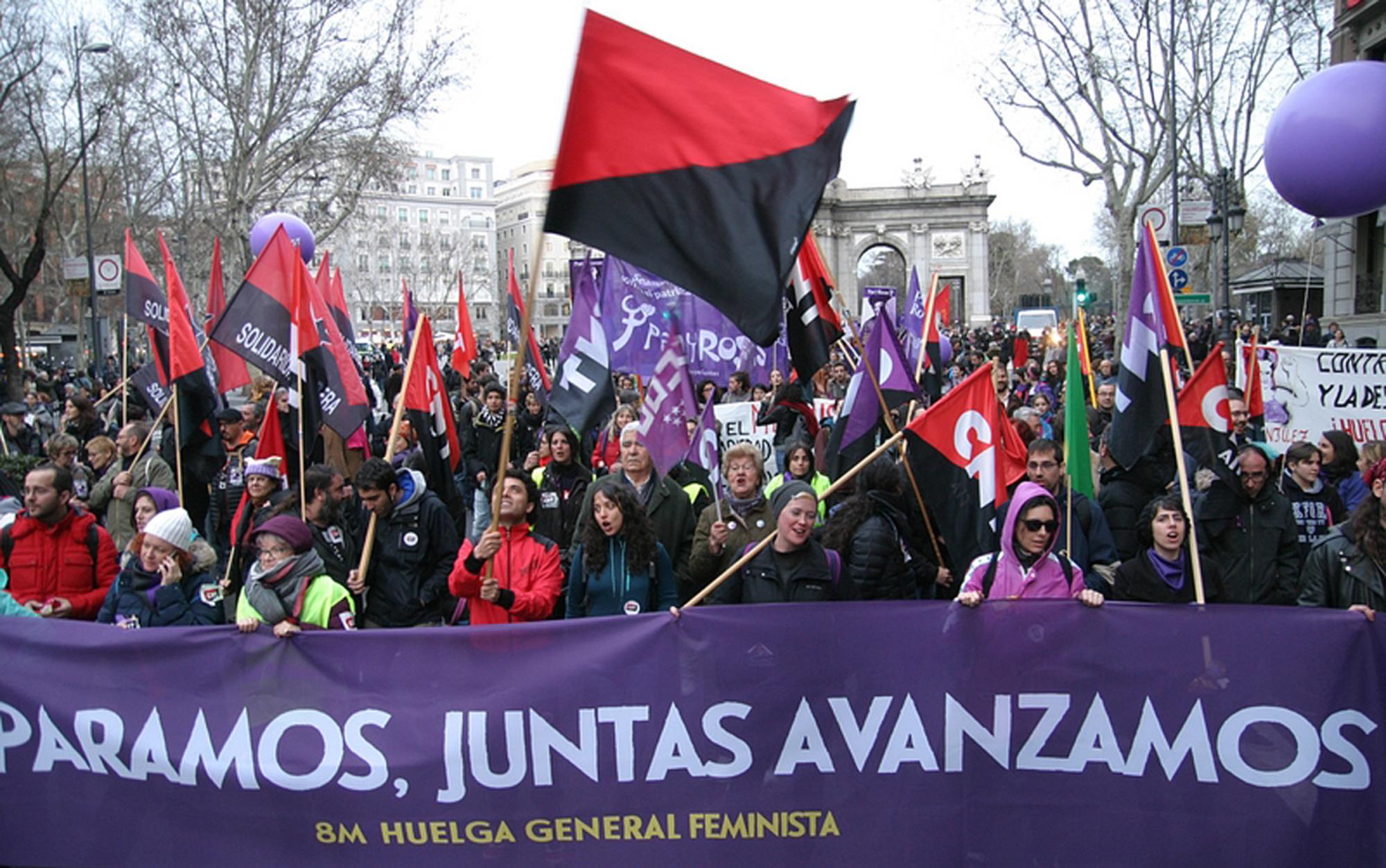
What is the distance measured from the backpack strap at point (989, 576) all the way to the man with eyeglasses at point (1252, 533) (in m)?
1.62

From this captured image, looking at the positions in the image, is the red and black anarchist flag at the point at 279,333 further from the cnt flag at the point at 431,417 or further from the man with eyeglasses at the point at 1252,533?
the man with eyeglasses at the point at 1252,533

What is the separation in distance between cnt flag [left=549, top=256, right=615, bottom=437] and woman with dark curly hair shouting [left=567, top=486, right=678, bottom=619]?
7.69ft

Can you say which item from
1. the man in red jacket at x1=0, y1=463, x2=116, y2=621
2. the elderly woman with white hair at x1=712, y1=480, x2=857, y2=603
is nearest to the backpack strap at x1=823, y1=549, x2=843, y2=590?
the elderly woman with white hair at x1=712, y1=480, x2=857, y2=603

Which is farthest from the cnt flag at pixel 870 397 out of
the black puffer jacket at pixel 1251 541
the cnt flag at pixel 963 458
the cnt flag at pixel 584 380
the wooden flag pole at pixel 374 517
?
the wooden flag pole at pixel 374 517

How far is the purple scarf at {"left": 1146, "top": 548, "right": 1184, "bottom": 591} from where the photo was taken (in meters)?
4.49

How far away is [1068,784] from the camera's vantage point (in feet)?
12.8

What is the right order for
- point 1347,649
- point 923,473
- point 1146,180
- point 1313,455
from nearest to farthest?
point 1347,649, point 923,473, point 1313,455, point 1146,180

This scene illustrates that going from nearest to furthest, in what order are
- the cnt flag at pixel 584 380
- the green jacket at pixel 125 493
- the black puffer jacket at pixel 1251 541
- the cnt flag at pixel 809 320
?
the black puffer jacket at pixel 1251 541 < the cnt flag at pixel 809 320 < the cnt flag at pixel 584 380 < the green jacket at pixel 125 493

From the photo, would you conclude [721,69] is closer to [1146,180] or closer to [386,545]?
[386,545]

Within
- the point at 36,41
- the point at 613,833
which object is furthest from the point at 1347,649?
the point at 36,41

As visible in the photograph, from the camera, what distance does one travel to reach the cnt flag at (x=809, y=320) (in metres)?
6.30

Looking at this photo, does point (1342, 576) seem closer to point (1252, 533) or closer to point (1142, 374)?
point (1252, 533)

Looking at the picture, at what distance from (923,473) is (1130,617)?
1159mm

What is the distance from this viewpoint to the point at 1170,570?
14.8ft
